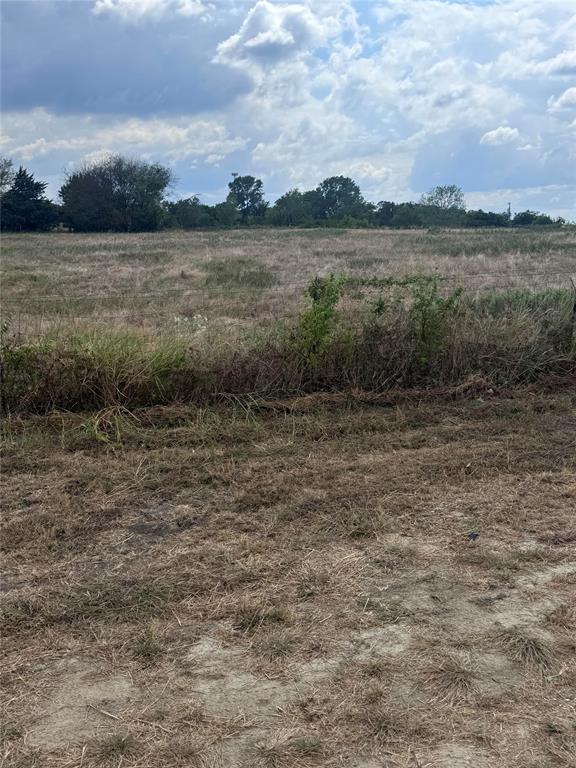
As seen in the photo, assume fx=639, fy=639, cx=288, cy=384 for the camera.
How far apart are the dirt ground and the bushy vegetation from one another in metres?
0.54

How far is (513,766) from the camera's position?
227 cm

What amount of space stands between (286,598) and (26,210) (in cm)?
6482

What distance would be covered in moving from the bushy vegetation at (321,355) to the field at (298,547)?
29 mm

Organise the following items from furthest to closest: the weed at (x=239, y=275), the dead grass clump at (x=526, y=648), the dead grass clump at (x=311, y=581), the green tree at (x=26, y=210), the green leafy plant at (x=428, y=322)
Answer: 1. the green tree at (x=26, y=210)
2. the weed at (x=239, y=275)
3. the green leafy plant at (x=428, y=322)
4. the dead grass clump at (x=311, y=581)
5. the dead grass clump at (x=526, y=648)

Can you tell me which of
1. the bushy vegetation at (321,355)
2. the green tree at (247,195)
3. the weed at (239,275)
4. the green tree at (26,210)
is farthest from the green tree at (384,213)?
the bushy vegetation at (321,355)

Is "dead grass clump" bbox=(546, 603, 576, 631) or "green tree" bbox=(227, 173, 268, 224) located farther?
"green tree" bbox=(227, 173, 268, 224)

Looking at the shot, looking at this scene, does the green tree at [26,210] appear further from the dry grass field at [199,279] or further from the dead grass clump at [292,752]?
the dead grass clump at [292,752]

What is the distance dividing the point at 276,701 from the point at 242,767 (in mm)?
334

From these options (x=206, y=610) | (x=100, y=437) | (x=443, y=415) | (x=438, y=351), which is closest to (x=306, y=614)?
(x=206, y=610)

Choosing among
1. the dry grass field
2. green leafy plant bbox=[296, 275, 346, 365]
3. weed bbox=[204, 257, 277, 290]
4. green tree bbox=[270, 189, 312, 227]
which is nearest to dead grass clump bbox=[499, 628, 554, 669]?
green leafy plant bbox=[296, 275, 346, 365]

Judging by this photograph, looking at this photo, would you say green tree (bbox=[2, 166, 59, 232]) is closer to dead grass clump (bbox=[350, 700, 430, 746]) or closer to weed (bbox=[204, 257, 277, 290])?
weed (bbox=[204, 257, 277, 290])

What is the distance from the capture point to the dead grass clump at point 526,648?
2779 millimetres

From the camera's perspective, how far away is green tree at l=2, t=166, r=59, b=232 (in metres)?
59.1

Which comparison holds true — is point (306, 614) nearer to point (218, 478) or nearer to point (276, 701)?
point (276, 701)
